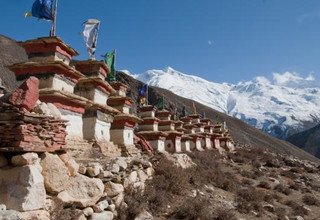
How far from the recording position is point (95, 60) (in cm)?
1800

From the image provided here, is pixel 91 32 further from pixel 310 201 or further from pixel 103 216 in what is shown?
pixel 310 201

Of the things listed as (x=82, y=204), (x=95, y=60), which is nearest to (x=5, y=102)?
(x=82, y=204)

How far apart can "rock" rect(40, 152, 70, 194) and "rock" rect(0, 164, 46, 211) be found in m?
0.43

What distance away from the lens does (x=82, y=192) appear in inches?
352

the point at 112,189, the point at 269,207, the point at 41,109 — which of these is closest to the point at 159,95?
the point at 269,207

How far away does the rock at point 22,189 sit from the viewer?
283 inches

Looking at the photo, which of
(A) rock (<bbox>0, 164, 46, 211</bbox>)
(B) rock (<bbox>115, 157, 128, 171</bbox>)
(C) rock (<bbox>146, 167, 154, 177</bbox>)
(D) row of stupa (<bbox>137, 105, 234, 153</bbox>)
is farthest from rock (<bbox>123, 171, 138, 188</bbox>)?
(D) row of stupa (<bbox>137, 105, 234, 153</bbox>)

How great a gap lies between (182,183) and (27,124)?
7956 millimetres

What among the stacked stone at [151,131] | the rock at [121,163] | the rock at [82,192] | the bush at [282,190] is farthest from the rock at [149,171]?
the stacked stone at [151,131]

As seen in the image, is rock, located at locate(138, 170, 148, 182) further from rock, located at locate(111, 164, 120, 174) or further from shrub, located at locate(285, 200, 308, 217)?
shrub, located at locate(285, 200, 308, 217)

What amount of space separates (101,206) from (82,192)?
29.1 inches

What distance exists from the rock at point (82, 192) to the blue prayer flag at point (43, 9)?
761 centimetres

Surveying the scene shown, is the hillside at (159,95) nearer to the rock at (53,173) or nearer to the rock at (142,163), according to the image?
Result: the rock at (142,163)

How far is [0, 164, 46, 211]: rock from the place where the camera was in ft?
→ 23.6
